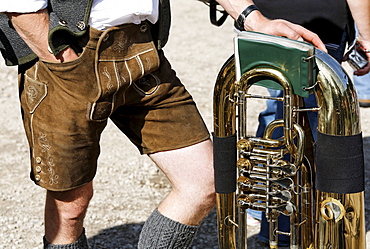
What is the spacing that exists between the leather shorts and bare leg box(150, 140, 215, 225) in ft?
0.12

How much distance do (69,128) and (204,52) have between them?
16.1ft

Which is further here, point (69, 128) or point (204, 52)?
point (204, 52)

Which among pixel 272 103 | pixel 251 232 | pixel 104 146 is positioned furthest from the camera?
pixel 104 146

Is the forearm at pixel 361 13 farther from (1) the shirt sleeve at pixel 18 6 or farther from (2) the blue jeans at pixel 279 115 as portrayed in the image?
(1) the shirt sleeve at pixel 18 6

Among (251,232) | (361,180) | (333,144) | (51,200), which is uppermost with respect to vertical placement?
(333,144)

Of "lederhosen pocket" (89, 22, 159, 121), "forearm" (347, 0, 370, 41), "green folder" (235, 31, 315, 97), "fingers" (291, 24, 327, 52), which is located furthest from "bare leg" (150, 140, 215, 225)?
"forearm" (347, 0, 370, 41)

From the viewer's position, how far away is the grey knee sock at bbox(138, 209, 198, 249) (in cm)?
247

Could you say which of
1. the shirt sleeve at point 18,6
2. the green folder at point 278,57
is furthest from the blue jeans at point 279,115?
the shirt sleeve at point 18,6

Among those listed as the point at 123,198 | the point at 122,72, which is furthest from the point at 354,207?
the point at 123,198

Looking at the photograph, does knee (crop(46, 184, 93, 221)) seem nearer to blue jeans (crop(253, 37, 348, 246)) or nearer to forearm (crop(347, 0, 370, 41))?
blue jeans (crop(253, 37, 348, 246))

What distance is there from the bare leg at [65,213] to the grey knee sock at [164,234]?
25 centimetres

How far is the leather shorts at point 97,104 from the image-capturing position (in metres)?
2.21

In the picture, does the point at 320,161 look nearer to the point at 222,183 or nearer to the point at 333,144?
the point at 333,144

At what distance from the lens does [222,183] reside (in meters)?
2.19
